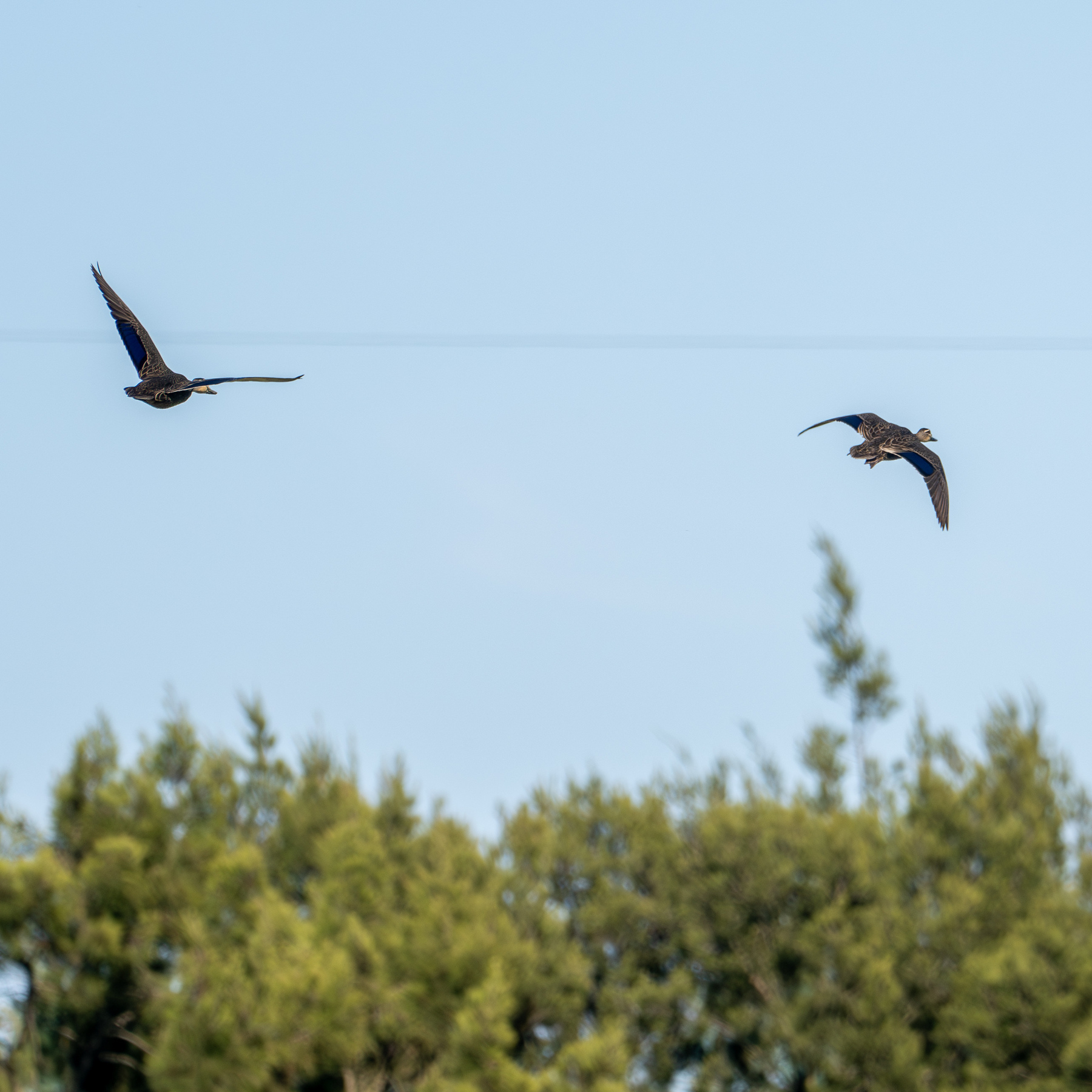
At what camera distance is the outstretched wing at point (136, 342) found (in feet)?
52.3

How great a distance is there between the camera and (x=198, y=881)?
98.0 feet

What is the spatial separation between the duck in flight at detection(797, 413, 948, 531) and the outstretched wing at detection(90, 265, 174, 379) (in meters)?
7.12

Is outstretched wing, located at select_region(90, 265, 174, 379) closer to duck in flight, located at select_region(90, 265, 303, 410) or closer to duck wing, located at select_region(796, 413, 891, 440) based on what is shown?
duck in flight, located at select_region(90, 265, 303, 410)

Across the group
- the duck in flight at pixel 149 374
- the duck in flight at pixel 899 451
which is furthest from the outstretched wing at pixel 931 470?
the duck in flight at pixel 149 374

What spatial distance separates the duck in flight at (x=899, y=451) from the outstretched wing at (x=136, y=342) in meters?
7.12

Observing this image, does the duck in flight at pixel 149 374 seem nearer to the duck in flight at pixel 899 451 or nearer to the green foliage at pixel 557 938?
the duck in flight at pixel 899 451

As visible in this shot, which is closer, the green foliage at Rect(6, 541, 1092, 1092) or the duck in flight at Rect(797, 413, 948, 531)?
the duck in flight at Rect(797, 413, 948, 531)

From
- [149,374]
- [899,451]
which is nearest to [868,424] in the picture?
[899,451]

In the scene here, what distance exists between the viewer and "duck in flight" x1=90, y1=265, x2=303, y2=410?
15.2 meters

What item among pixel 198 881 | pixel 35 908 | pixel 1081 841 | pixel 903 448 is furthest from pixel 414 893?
pixel 903 448

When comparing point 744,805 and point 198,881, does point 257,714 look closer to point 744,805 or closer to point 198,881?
point 198,881

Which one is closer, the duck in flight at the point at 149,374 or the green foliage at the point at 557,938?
the duck in flight at the point at 149,374

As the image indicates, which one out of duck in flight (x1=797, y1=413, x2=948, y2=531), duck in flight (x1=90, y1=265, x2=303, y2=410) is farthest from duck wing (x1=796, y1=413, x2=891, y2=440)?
duck in flight (x1=90, y1=265, x2=303, y2=410)

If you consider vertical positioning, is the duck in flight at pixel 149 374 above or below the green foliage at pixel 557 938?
above
